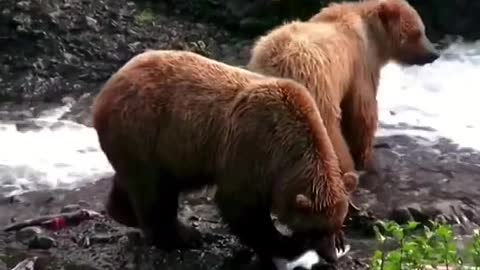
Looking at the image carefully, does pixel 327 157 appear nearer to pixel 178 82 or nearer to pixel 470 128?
pixel 178 82

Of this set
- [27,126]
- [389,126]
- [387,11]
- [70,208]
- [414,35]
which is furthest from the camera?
[389,126]

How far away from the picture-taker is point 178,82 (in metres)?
7.77

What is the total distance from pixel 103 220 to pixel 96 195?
0.59 m

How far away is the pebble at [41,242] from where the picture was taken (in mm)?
8305

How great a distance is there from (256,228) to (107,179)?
2.40 metres

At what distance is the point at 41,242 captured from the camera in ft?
27.3

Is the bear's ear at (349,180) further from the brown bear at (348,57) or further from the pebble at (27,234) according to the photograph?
the pebble at (27,234)

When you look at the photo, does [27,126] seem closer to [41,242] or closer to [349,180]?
[41,242]

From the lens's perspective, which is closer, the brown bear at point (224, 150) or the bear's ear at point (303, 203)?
the bear's ear at point (303, 203)

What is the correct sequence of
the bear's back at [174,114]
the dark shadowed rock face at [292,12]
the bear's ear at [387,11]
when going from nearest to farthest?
the bear's back at [174,114] → the bear's ear at [387,11] → the dark shadowed rock face at [292,12]

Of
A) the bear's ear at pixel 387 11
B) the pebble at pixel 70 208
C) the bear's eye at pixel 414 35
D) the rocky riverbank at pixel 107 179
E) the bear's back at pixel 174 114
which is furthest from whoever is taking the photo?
the bear's eye at pixel 414 35

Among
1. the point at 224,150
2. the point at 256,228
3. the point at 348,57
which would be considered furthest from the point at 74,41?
the point at 256,228

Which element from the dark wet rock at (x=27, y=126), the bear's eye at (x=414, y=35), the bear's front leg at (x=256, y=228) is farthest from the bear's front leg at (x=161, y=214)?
the dark wet rock at (x=27, y=126)

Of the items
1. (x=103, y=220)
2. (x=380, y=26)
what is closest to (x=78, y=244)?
(x=103, y=220)
